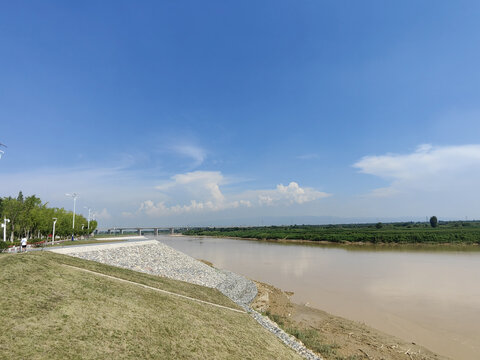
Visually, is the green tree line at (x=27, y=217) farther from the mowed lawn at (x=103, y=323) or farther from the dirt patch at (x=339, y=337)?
the dirt patch at (x=339, y=337)

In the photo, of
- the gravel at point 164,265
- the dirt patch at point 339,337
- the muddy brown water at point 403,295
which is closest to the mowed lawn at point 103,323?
the dirt patch at point 339,337

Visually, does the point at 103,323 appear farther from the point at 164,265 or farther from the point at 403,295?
the point at 403,295

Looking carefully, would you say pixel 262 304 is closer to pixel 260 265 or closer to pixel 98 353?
pixel 98 353

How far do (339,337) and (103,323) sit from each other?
49.6 ft

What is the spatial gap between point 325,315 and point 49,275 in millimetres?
20853

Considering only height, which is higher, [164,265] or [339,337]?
[164,265]

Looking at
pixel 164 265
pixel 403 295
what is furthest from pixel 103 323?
pixel 403 295

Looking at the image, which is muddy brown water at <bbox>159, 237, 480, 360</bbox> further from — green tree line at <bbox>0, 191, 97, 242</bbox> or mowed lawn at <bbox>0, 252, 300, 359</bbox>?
green tree line at <bbox>0, 191, 97, 242</bbox>

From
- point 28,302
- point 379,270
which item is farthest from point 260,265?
point 28,302

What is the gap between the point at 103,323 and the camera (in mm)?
10578

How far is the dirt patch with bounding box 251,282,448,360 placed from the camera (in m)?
15.8

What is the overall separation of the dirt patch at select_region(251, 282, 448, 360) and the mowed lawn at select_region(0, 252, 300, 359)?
3491mm

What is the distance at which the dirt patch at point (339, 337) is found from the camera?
15.8m

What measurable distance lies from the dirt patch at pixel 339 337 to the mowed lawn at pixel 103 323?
3.49 metres
